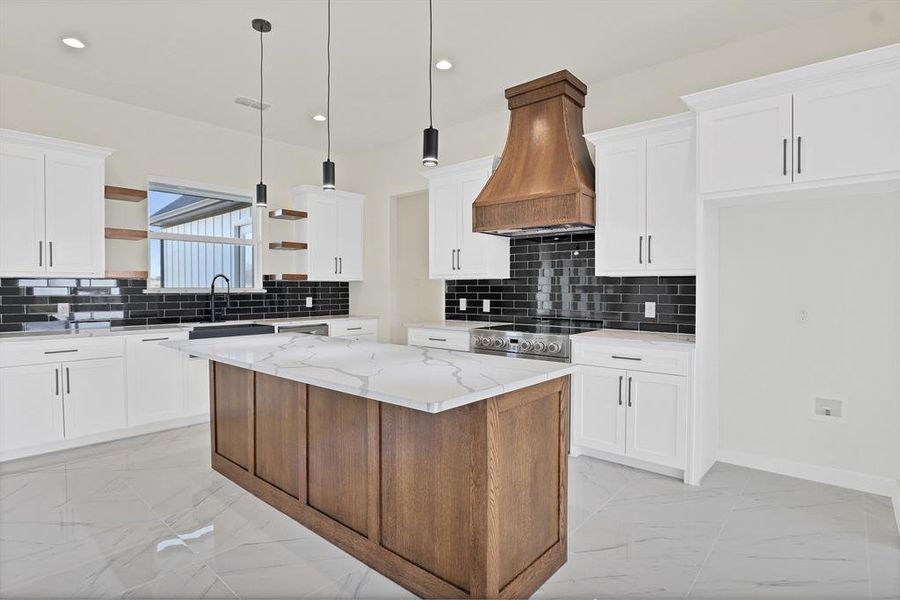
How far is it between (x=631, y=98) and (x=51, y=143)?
14.9ft

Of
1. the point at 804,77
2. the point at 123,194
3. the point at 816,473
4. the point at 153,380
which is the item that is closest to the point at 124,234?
the point at 123,194

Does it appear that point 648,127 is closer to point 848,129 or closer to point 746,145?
point 746,145

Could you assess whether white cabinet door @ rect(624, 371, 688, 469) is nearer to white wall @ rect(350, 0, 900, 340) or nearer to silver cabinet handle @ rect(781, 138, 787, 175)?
silver cabinet handle @ rect(781, 138, 787, 175)

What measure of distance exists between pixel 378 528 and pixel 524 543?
0.63 meters

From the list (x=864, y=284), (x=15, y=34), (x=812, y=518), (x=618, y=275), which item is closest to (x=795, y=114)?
(x=864, y=284)

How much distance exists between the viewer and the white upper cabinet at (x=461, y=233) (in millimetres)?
4602

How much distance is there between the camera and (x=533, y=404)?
210 centimetres

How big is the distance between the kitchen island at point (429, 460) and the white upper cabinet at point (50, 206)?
7.22 feet

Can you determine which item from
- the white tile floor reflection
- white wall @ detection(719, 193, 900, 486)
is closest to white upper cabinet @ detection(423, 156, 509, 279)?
white wall @ detection(719, 193, 900, 486)

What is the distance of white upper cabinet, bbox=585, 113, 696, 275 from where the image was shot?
336 centimetres

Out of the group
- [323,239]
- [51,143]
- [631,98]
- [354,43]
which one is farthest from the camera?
[323,239]

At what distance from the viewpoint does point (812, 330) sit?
3.24m

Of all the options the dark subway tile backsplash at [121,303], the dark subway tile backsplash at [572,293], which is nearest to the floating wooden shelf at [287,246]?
the dark subway tile backsplash at [121,303]

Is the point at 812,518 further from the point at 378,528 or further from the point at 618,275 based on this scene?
the point at 378,528
